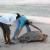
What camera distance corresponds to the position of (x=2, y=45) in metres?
7.27

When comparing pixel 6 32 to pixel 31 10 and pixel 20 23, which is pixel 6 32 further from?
pixel 31 10

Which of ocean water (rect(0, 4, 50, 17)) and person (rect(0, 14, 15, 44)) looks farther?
ocean water (rect(0, 4, 50, 17))

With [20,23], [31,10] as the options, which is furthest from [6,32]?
[31,10]

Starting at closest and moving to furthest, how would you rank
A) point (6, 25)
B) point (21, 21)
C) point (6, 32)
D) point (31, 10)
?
point (6, 25), point (6, 32), point (21, 21), point (31, 10)

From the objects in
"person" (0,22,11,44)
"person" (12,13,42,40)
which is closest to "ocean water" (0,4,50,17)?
"person" (12,13,42,40)

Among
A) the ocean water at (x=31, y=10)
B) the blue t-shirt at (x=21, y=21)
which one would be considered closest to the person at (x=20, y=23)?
the blue t-shirt at (x=21, y=21)

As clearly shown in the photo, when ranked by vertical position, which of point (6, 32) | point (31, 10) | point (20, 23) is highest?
point (20, 23)

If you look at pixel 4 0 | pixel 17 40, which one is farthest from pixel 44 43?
pixel 4 0

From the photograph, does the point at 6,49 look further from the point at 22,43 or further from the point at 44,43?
the point at 44,43

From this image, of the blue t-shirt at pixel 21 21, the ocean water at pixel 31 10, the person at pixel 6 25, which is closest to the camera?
the person at pixel 6 25

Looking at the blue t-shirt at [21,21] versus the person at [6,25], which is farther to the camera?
the blue t-shirt at [21,21]

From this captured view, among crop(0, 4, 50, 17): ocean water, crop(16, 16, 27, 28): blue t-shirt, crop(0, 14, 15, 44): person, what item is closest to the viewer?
crop(0, 14, 15, 44): person

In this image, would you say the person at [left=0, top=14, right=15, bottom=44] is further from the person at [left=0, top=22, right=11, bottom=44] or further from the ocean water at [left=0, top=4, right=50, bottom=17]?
the ocean water at [left=0, top=4, right=50, bottom=17]

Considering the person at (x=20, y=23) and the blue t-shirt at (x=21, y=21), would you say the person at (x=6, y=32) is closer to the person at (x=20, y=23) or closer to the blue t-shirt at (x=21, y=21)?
the person at (x=20, y=23)
